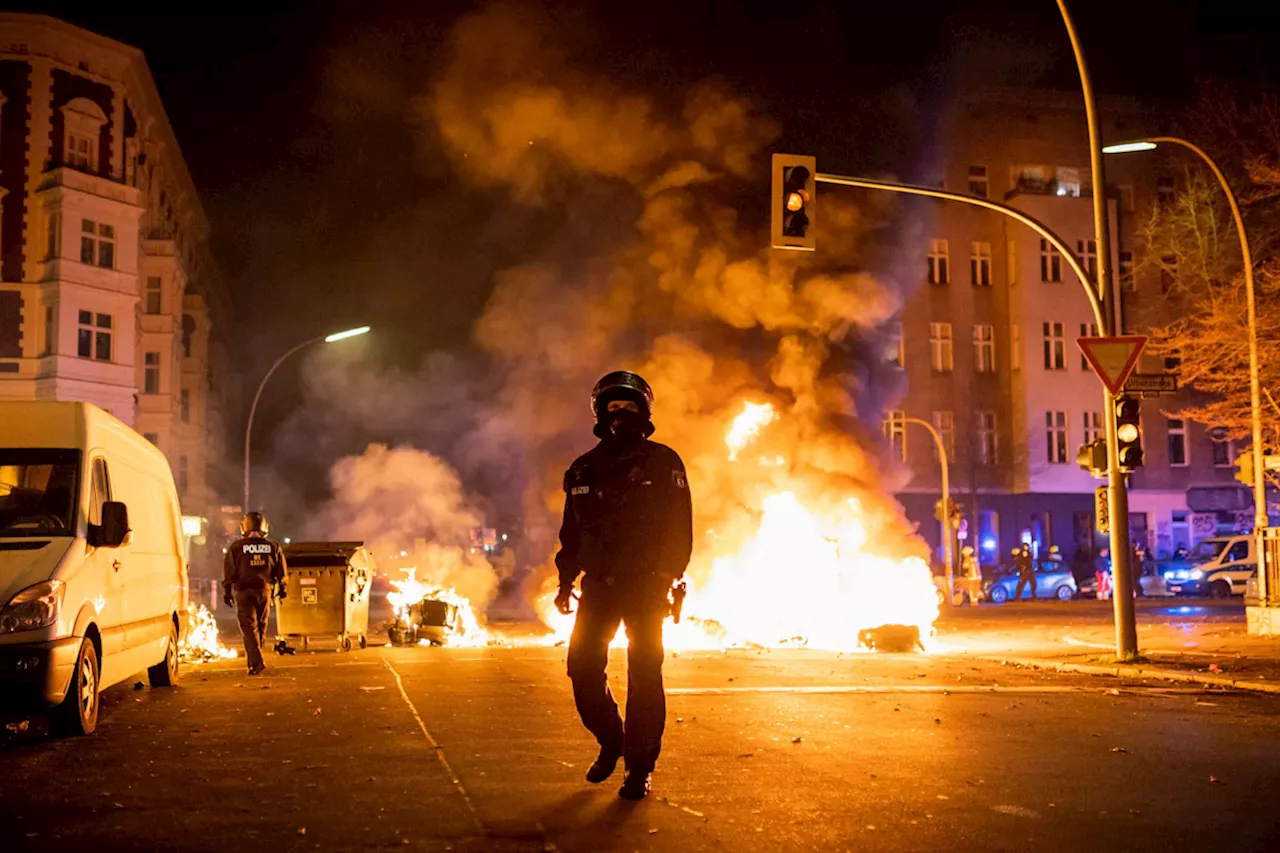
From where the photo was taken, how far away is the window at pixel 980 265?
51344 mm

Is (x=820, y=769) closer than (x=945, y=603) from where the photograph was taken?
Yes

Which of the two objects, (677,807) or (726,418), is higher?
(726,418)

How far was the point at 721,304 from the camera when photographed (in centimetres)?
2684

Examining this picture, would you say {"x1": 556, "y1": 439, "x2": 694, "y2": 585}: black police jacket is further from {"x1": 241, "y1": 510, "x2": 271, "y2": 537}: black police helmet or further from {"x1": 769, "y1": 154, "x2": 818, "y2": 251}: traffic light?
{"x1": 769, "y1": 154, "x2": 818, "y2": 251}: traffic light

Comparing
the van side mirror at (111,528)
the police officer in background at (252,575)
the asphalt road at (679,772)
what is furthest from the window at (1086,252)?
the van side mirror at (111,528)

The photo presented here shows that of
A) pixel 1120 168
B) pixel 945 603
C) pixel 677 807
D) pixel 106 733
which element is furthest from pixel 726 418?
pixel 1120 168

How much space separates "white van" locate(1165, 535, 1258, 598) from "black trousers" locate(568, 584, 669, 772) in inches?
1426

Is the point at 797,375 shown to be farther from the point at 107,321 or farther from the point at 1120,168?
the point at 1120,168

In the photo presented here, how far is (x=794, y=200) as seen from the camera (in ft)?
49.8

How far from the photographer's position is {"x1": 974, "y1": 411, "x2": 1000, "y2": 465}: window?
50.1 m

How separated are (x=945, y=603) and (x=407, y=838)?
1275 inches

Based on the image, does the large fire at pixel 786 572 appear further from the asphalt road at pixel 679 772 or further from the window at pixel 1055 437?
the window at pixel 1055 437

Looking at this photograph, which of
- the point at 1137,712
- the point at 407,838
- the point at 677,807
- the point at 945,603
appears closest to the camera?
the point at 407,838

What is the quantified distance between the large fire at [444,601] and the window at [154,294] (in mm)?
24475
